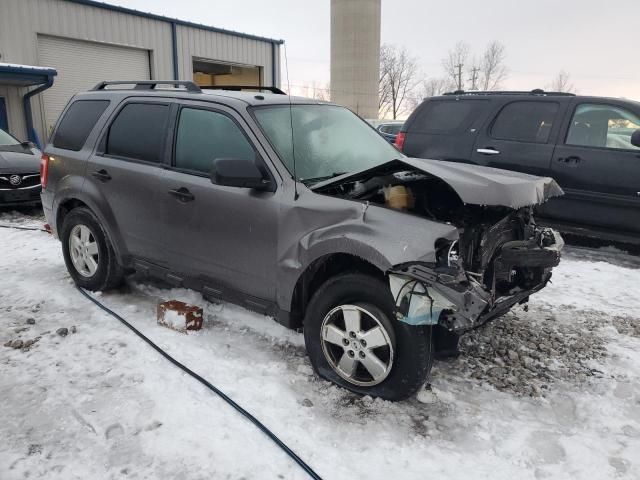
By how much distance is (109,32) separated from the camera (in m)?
17.0

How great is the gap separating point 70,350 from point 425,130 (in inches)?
212

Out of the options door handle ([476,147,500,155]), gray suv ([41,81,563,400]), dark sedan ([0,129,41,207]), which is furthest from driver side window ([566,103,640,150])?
dark sedan ([0,129,41,207])

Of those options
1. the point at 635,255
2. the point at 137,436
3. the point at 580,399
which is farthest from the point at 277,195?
the point at 635,255

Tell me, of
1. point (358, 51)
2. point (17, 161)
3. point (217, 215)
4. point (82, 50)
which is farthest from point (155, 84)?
point (358, 51)

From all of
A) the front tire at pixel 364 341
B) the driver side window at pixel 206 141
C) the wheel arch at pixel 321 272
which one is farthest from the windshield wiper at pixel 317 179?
the front tire at pixel 364 341

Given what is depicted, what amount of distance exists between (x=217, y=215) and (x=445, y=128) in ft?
14.6

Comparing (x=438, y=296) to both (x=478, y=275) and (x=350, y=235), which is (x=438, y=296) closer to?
(x=478, y=275)

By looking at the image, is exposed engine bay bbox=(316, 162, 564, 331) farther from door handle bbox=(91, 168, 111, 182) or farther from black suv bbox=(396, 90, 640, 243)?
black suv bbox=(396, 90, 640, 243)

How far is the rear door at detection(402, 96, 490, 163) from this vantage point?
22.6 feet

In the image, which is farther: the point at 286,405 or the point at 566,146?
the point at 566,146

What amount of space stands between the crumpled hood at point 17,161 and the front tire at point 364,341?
729 centimetres

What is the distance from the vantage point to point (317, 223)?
3211 millimetres

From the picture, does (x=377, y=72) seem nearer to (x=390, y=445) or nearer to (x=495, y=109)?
(x=495, y=109)

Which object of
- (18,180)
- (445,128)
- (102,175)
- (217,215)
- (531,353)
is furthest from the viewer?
(18,180)
